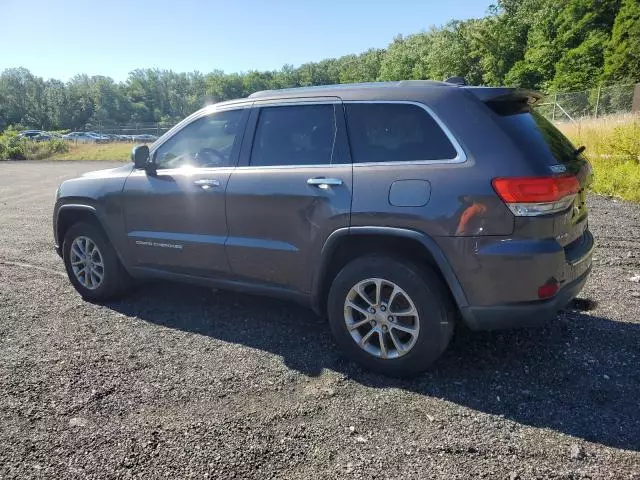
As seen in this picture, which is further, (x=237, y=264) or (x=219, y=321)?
(x=219, y=321)

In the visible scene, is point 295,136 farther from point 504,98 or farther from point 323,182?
point 504,98

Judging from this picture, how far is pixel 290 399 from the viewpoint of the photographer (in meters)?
3.09

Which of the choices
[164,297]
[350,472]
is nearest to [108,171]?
[164,297]

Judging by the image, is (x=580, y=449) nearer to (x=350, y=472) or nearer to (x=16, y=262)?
(x=350, y=472)

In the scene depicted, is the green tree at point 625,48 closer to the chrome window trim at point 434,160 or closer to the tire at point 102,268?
the chrome window trim at point 434,160

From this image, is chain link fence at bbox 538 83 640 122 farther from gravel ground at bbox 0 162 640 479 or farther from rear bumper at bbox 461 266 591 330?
rear bumper at bbox 461 266 591 330

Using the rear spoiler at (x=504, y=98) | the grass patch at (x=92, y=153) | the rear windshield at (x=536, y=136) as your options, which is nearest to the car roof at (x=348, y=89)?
the rear spoiler at (x=504, y=98)

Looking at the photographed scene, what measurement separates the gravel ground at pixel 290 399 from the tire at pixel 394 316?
0.15 metres

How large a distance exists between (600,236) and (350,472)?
213 inches

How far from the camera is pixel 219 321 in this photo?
4.32 m

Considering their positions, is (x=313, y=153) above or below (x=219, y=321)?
above

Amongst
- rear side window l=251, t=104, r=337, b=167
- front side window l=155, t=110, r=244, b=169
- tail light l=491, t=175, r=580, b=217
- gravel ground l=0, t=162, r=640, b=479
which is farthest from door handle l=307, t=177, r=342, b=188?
gravel ground l=0, t=162, r=640, b=479

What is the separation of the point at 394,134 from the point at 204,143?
1.72 metres

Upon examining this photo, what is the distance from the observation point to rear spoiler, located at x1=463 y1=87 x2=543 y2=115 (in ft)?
10.1
